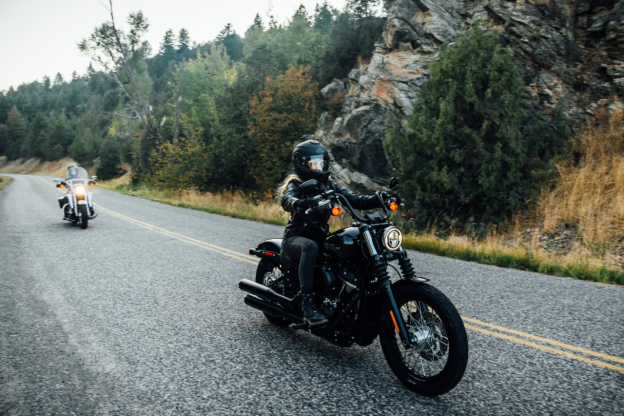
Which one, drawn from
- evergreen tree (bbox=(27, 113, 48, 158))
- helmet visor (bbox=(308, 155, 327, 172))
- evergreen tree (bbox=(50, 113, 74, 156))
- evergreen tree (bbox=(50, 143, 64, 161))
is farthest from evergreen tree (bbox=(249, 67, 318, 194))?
evergreen tree (bbox=(27, 113, 48, 158))

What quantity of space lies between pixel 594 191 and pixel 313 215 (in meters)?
9.83

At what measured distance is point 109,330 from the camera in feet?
14.9

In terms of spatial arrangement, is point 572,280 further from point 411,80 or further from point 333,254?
point 411,80

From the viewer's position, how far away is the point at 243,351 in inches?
158

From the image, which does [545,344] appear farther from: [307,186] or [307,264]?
[307,186]

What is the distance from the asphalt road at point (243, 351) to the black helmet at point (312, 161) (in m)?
1.66

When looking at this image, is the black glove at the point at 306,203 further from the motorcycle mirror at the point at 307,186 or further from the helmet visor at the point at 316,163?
the helmet visor at the point at 316,163

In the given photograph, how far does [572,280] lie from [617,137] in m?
7.24

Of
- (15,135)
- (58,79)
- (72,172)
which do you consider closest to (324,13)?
(72,172)

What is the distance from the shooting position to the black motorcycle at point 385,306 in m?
3.00

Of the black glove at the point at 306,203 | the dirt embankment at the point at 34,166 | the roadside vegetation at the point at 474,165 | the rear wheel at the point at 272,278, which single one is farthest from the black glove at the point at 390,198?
the dirt embankment at the point at 34,166

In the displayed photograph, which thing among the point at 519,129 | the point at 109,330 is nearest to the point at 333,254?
the point at 109,330

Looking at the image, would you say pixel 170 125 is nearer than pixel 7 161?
Yes

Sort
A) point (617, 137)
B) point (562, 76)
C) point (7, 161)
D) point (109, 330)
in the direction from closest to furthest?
point (109, 330) → point (617, 137) → point (562, 76) → point (7, 161)
